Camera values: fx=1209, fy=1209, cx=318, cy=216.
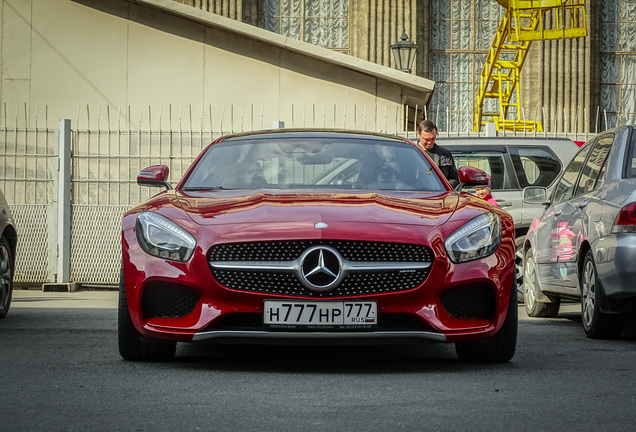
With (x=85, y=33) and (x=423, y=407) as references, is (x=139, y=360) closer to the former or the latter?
(x=423, y=407)

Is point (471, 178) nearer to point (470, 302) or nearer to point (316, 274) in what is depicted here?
Result: point (470, 302)

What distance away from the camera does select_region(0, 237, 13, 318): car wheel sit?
9.41 m

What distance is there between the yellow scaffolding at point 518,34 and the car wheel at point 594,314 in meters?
19.2

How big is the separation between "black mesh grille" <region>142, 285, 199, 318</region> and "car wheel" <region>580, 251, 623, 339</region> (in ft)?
10.8

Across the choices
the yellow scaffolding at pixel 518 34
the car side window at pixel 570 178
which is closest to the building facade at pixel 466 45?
the yellow scaffolding at pixel 518 34

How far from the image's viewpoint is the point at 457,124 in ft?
104

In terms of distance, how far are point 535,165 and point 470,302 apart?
6.68 meters

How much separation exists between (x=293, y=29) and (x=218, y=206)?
2541 cm

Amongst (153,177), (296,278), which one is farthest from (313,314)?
(153,177)

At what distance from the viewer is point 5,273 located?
9.47m

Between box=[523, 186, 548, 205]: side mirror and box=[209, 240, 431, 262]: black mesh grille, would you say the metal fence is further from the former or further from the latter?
box=[209, 240, 431, 262]: black mesh grille

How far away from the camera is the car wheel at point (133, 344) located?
651 centimetres

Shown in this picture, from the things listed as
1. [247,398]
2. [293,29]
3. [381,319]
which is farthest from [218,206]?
[293,29]

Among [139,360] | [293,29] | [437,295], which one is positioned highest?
[293,29]
